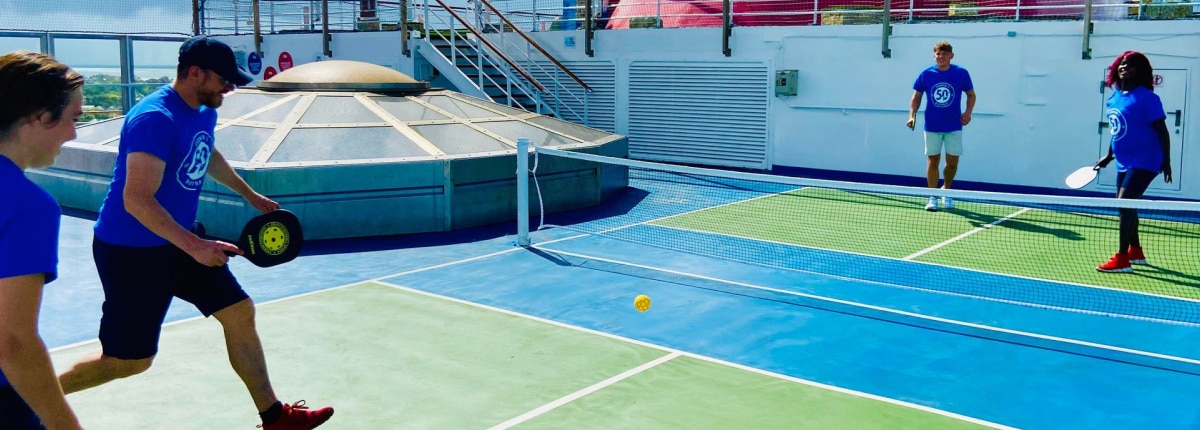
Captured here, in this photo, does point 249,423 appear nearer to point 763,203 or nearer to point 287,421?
point 287,421

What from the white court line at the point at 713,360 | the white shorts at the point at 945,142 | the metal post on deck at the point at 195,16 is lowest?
the white court line at the point at 713,360

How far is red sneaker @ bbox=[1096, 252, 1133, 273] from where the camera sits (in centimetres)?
972

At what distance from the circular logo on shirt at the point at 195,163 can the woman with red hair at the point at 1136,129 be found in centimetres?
804

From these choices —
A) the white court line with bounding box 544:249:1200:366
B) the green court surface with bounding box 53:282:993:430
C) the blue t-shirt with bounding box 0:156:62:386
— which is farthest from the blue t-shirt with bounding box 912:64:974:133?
the blue t-shirt with bounding box 0:156:62:386

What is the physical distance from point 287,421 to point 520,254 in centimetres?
546

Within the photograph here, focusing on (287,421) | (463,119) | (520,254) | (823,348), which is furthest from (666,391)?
(463,119)

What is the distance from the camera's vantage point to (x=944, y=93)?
1290cm

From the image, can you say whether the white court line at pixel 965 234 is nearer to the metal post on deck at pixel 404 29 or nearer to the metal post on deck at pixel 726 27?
the metal post on deck at pixel 726 27

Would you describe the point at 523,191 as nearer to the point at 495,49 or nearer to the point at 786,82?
the point at 786,82

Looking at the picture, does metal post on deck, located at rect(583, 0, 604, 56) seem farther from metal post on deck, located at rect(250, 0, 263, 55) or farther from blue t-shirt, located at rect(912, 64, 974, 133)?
Result: metal post on deck, located at rect(250, 0, 263, 55)

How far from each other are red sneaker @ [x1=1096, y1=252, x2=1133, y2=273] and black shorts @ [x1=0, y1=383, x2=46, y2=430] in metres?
9.49

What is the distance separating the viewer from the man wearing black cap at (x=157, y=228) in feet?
14.7

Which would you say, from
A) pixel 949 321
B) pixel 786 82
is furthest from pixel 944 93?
pixel 949 321

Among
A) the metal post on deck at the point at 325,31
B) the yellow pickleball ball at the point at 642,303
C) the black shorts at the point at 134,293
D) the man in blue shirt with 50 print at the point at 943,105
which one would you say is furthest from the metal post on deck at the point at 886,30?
the black shorts at the point at 134,293
